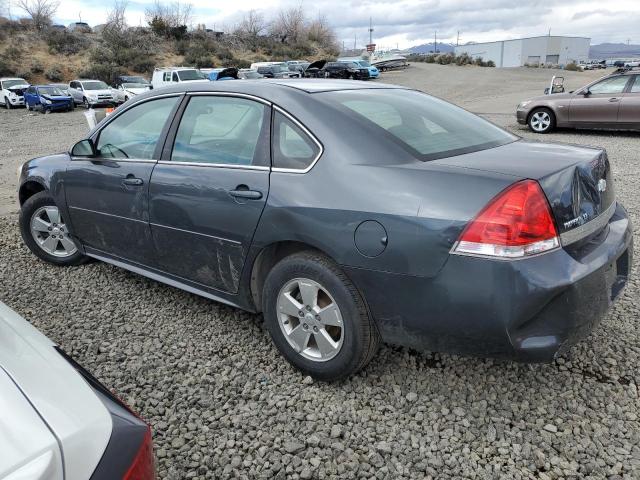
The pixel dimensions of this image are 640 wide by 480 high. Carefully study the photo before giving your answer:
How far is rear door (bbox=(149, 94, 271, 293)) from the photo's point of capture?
114 inches

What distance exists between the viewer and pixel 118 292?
4098 mm

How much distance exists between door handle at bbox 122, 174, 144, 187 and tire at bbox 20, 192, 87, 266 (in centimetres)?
123

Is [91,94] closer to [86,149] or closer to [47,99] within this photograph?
[47,99]

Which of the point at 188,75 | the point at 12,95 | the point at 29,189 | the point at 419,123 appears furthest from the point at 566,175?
the point at 12,95

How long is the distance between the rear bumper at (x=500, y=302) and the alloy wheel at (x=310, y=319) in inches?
10.1

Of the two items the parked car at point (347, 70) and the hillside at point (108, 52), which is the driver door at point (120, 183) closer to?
the parked car at point (347, 70)

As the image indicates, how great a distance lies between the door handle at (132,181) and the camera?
3438 mm

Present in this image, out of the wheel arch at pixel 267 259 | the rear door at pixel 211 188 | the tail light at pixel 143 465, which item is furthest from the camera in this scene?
the rear door at pixel 211 188

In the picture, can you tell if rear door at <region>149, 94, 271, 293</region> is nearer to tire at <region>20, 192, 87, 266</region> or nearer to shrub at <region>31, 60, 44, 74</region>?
tire at <region>20, 192, 87, 266</region>

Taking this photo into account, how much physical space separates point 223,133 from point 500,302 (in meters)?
1.90

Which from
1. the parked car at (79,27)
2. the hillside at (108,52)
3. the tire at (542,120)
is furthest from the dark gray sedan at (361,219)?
the parked car at (79,27)

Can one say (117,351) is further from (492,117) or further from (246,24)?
(246,24)

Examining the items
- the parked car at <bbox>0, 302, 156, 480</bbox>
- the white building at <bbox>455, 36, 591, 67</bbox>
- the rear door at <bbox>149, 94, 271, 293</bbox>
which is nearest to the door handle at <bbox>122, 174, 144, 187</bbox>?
the rear door at <bbox>149, 94, 271, 293</bbox>

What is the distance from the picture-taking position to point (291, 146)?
9.23ft
